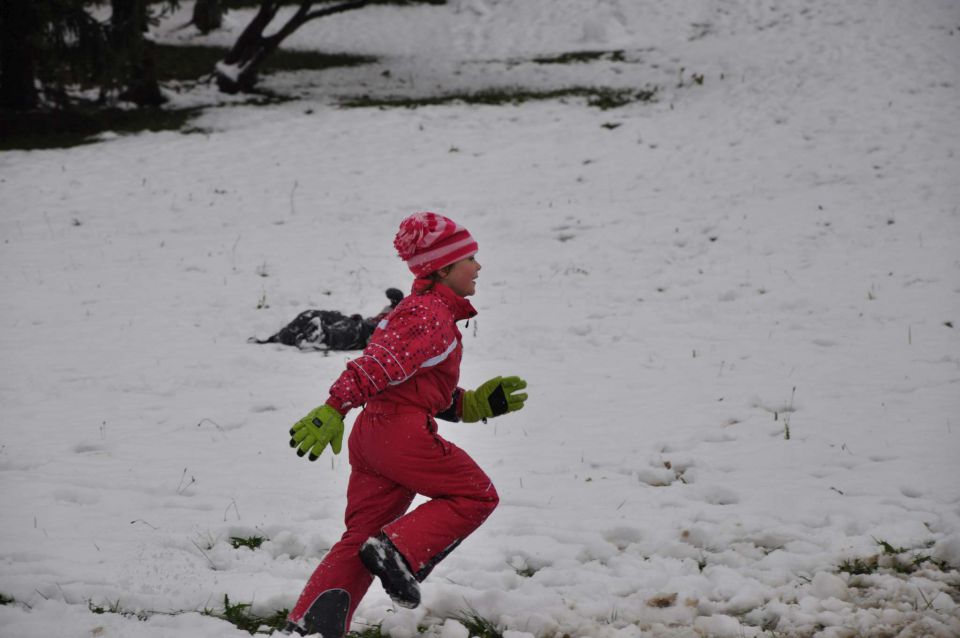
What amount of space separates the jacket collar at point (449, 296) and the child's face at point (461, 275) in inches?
1.9

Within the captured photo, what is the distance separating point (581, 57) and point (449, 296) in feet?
66.7

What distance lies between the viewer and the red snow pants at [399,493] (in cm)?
339

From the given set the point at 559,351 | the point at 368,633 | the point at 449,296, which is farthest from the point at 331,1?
the point at 368,633

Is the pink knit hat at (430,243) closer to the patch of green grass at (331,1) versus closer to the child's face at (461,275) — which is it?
the child's face at (461,275)

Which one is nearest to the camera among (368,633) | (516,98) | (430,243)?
(430,243)

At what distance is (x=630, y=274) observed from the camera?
9.62 metres

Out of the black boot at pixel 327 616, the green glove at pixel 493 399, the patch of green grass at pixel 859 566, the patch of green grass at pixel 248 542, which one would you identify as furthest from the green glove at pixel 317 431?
the patch of green grass at pixel 859 566

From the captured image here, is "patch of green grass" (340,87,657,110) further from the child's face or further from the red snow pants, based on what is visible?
the red snow pants

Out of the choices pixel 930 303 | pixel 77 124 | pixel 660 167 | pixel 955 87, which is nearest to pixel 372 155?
pixel 660 167

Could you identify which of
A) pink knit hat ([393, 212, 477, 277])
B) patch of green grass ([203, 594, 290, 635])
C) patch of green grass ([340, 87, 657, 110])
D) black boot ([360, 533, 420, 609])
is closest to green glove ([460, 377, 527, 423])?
pink knit hat ([393, 212, 477, 277])

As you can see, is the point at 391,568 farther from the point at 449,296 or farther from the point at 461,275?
the point at 461,275

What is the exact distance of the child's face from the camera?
3656 mm

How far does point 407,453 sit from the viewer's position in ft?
11.2

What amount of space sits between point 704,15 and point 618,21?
2571mm
